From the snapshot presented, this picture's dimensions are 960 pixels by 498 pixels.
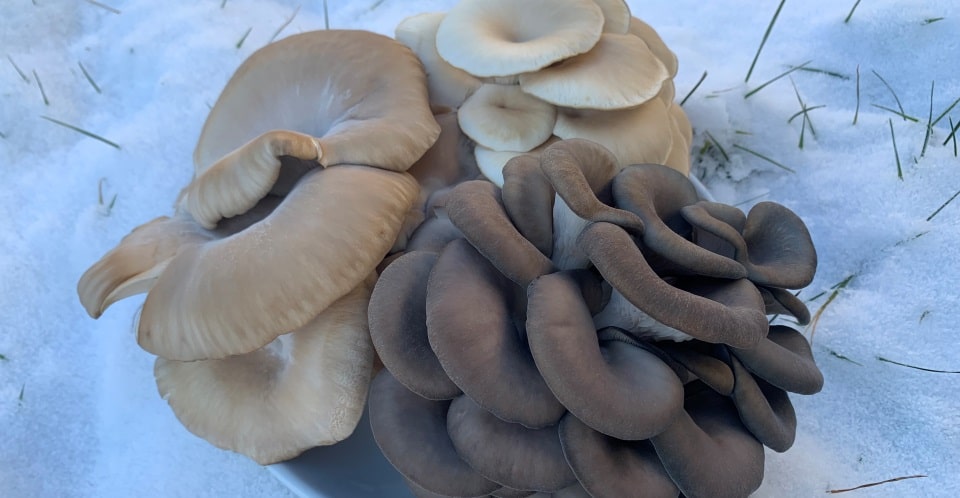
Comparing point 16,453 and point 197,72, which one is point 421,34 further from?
point 16,453

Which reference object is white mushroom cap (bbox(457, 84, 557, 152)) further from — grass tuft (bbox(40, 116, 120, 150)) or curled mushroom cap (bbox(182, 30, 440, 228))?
grass tuft (bbox(40, 116, 120, 150))

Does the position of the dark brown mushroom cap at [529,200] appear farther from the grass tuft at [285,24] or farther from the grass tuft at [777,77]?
the grass tuft at [285,24]

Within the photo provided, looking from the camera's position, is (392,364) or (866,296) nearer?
(392,364)

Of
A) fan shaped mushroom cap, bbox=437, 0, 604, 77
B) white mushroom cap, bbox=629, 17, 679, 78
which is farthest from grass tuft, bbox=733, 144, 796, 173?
fan shaped mushroom cap, bbox=437, 0, 604, 77

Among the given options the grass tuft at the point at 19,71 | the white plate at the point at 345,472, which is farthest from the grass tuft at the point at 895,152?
the grass tuft at the point at 19,71

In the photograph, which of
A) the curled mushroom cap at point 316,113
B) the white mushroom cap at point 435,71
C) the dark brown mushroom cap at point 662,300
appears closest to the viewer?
the dark brown mushroom cap at point 662,300

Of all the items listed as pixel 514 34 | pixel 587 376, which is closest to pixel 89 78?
pixel 514 34

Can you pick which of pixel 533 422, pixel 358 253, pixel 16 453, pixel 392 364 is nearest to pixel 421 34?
pixel 358 253
